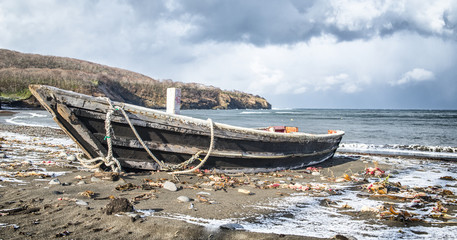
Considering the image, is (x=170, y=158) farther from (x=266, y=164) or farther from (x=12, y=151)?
(x=12, y=151)

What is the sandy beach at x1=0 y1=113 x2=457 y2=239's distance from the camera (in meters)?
3.00

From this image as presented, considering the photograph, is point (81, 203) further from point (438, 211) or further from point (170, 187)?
point (438, 211)

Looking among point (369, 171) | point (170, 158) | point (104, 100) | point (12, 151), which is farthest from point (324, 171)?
point (12, 151)

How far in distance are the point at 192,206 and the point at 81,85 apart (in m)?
78.1

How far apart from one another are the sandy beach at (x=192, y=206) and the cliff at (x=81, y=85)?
57858mm

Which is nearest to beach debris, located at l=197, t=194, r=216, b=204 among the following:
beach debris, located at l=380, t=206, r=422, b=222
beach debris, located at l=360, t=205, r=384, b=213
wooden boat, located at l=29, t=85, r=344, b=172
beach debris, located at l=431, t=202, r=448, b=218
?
wooden boat, located at l=29, t=85, r=344, b=172

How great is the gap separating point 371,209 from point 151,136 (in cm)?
381

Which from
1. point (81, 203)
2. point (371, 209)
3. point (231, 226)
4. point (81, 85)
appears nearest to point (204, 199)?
point (231, 226)

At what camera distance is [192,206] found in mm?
3830

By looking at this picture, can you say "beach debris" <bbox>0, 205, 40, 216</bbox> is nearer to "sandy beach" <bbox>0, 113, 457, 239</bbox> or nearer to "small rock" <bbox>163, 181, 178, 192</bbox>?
"sandy beach" <bbox>0, 113, 457, 239</bbox>

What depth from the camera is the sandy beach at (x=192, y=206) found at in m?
3.00

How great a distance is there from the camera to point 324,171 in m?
8.34

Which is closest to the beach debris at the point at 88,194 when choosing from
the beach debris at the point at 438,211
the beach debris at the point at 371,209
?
the beach debris at the point at 371,209

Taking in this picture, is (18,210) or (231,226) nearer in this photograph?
(231,226)
